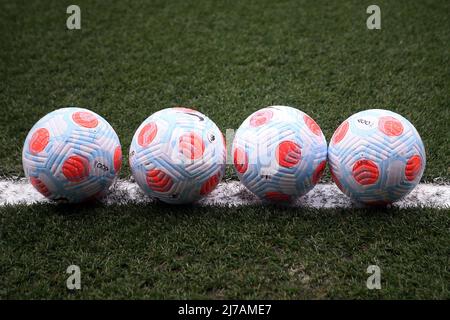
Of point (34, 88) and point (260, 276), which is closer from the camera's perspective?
point (260, 276)

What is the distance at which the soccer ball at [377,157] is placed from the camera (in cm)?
390

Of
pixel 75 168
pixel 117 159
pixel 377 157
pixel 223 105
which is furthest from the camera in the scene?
pixel 223 105

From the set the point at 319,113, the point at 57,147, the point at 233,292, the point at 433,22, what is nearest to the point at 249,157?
the point at 233,292

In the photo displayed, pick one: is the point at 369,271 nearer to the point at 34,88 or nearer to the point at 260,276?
the point at 260,276

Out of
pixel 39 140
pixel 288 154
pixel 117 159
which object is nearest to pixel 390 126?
pixel 288 154

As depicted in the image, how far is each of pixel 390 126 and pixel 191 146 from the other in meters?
1.47

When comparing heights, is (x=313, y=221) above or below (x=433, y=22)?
below

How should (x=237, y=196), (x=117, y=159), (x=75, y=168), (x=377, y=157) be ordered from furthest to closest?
(x=237, y=196)
(x=117, y=159)
(x=75, y=168)
(x=377, y=157)

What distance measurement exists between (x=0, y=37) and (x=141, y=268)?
17.9 ft

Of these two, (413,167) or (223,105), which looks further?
(223,105)

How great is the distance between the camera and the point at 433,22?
25.8 ft

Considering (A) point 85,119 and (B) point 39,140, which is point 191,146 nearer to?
(A) point 85,119

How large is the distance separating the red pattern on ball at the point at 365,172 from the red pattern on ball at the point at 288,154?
0.44m

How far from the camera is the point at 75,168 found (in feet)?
13.1
